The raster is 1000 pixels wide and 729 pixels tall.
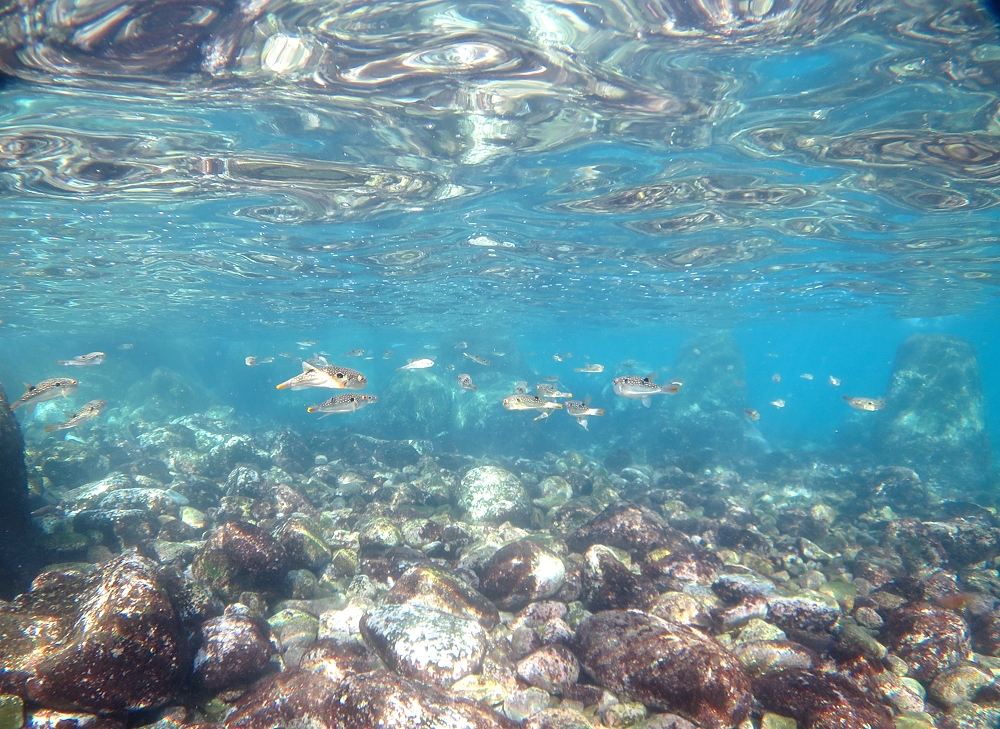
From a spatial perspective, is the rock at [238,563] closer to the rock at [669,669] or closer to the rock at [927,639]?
the rock at [669,669]

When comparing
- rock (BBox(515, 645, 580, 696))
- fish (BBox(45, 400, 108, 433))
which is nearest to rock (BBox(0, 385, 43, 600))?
fish (BBox(45, 400, 108, 433))

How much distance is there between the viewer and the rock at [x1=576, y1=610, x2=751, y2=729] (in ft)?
14.7

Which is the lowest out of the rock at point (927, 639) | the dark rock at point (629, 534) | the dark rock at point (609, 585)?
the dark rock at point (629, 534)

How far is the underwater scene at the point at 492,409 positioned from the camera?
4.85m

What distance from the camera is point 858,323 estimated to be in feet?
148

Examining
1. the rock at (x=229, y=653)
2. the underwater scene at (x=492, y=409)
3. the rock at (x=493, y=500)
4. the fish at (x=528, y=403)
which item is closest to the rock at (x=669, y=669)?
the underwater scene at (x=492, y=409)

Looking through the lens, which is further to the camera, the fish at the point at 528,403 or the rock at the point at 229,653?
the fish at the point at 528,403

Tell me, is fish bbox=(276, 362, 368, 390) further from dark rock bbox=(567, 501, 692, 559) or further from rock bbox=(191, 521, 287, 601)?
dark rock bbox=(567, 501, 692, 559)

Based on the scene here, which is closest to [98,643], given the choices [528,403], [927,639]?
[528,403]

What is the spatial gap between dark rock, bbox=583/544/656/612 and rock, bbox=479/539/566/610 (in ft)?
1.70

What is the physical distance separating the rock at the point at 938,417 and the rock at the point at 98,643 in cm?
2963

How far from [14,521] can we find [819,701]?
11.2 metres

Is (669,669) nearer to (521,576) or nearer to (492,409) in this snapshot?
(521,576)

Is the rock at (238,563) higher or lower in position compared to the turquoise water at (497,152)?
lower
